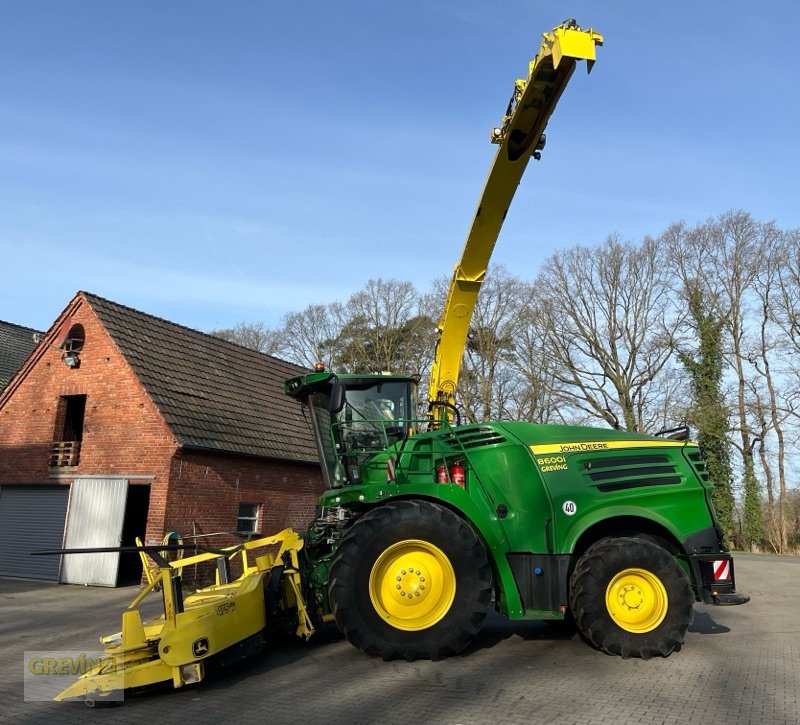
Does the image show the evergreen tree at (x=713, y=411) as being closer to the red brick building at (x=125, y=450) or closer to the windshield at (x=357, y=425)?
the red brick building at (x=125, y=450)

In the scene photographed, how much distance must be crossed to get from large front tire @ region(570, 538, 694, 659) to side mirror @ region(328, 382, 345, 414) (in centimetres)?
306

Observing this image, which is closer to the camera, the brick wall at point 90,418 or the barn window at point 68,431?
the brick wall at point 90,418

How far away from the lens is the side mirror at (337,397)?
788cm

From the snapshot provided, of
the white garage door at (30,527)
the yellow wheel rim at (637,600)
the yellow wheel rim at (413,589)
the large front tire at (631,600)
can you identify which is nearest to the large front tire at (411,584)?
the yellow wheel rim at (413,589)

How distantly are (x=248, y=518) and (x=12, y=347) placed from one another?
41.4 feet

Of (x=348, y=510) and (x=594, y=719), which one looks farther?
(x=348, y=510)

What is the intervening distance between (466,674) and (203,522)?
9.79 meters

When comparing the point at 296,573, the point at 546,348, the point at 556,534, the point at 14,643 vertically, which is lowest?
the point at 14,643

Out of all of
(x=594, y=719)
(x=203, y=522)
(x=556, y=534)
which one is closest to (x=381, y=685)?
(x=594, y=719)

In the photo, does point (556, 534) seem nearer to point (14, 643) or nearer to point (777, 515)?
point (14, 643)

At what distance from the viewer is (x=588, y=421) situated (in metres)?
36.5

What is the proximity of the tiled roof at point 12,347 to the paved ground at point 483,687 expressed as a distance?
50.1 ft

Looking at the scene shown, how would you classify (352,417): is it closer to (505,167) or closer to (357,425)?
(357,425)

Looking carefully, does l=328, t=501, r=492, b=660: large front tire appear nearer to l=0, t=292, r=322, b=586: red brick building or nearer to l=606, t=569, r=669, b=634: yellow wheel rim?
l=606, t=569, r=669, b=634: yellow wheel rim
